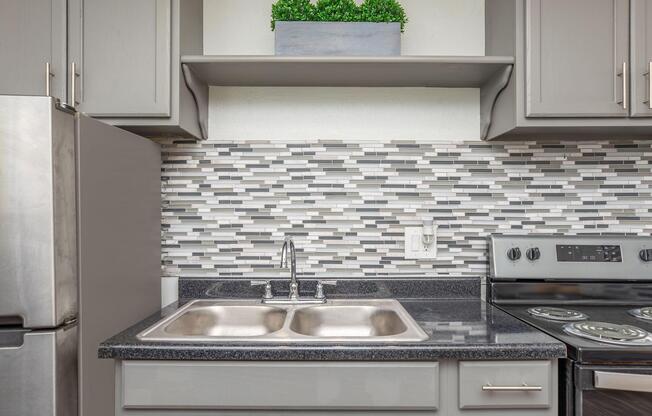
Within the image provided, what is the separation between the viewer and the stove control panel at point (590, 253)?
5.37 ft

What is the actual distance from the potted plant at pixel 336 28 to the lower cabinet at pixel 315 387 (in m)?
1.07

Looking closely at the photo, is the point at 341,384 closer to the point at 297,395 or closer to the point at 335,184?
the point at 297,395

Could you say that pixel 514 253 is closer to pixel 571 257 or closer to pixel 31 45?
pixel 571 257

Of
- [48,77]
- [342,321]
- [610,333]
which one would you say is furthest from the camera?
[342,321]

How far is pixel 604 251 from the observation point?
1.64 m

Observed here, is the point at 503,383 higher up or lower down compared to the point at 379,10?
lower down

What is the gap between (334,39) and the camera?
1516 mm

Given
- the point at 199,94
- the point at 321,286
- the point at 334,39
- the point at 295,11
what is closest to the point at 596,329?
the point at 321,286

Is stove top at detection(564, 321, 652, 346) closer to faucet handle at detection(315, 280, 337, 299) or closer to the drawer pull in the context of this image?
the drawer pull

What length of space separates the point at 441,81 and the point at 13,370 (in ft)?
5.50

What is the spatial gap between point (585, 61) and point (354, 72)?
2.57 ft

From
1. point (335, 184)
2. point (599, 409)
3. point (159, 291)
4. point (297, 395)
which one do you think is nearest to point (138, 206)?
point (159, 291)

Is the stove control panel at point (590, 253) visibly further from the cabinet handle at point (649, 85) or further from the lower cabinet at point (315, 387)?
the lower cabinet at point (315, 387)

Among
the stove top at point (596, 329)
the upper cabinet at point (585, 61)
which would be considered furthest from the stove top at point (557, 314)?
the upper cabinet at point (585, 61)
